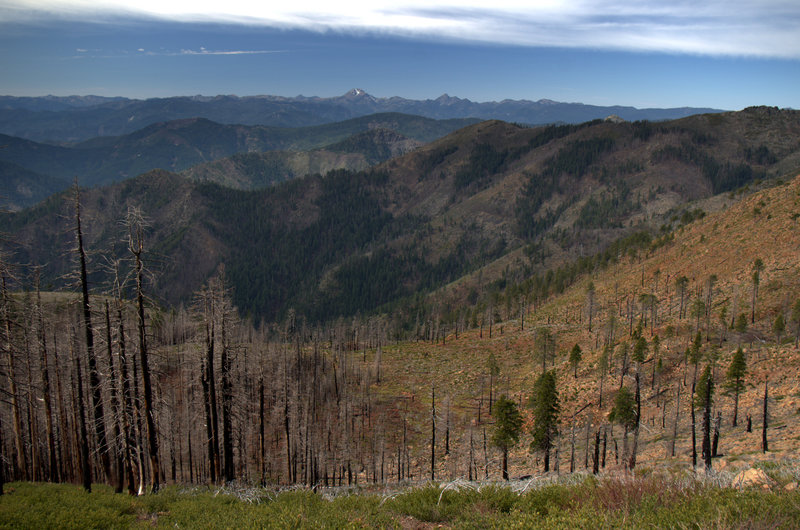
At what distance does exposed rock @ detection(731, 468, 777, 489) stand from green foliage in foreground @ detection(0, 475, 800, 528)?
1.47 metres

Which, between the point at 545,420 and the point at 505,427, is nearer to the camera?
the point at 545,420

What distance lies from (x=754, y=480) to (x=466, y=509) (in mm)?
10176

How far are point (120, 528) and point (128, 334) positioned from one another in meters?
15.1

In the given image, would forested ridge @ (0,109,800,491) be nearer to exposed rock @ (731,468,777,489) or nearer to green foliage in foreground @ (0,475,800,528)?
green foliage in foreground @ (0,475,800,528)

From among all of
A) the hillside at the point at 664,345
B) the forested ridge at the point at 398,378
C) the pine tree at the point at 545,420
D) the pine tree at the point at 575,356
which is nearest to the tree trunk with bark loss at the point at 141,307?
the forested ridge at the point at 398,378

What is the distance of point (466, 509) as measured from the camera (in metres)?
13.6

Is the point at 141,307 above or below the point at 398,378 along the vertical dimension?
above

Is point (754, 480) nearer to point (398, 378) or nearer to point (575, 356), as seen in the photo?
point (575, 356)

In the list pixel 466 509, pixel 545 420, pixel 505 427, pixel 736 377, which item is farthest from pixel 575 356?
pixel 466 509

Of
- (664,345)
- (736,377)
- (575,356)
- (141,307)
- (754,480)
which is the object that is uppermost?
(141,307)

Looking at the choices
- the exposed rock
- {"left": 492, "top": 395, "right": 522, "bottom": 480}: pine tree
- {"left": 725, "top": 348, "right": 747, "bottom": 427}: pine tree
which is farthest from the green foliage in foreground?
{"left": 725, "top": 348, "right": 747, "bottom": 427}: pine tree

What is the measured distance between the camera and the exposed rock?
1332 centimetres

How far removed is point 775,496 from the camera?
11.3m

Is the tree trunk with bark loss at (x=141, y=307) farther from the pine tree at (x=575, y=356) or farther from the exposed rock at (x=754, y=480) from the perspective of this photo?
the pine tree at (x=575, y=356)
